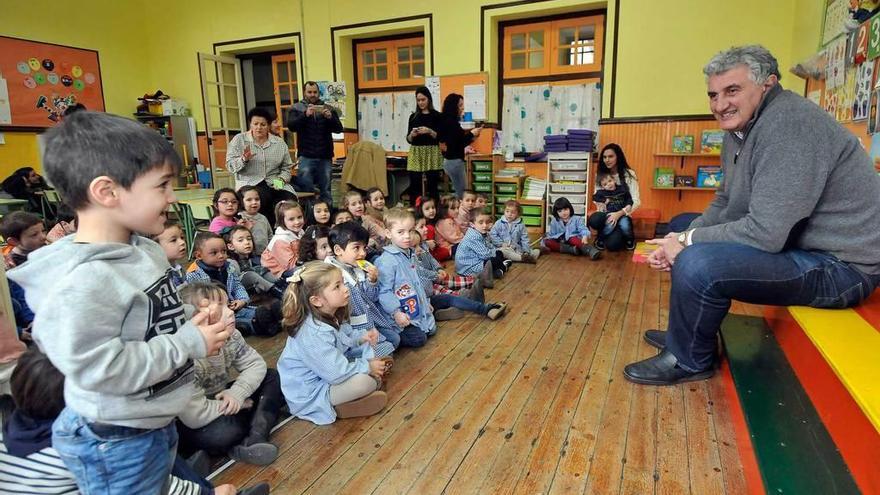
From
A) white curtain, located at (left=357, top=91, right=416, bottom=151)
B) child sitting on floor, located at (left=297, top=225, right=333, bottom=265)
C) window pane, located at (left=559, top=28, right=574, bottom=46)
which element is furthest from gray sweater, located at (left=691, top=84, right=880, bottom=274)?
white curtain, located at (left=357, top=91, right=416, bottom=151)

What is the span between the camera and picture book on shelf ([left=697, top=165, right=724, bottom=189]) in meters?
5.19

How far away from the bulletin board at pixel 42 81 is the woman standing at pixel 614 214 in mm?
6806

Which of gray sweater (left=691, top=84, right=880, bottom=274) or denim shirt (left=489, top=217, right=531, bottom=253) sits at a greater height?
gray sweater (left=691, top=84, right=880, bottom=274)

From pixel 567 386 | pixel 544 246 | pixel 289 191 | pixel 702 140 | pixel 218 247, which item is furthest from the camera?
pixel 702 140

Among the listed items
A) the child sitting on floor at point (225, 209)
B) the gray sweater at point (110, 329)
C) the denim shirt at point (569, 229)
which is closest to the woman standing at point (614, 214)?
the denim shirt at point (569, 229)

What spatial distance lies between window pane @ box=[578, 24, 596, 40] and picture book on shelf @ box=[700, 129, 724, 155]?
5.65 ft

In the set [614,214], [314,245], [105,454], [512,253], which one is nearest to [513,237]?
[512,253]

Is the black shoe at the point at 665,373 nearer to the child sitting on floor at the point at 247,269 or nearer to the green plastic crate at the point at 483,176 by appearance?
the child sitting on floor at the point at 247,269

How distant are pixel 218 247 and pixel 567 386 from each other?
198 centimetres

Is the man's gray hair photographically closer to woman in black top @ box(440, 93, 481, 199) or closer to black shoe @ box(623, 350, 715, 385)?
black shoe @ box(623, 350, 715, 385)

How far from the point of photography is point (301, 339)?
1.86m

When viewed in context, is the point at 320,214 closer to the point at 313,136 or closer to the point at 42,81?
the point at 313,136

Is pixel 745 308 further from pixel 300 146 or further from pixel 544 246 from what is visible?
pixel 300 146

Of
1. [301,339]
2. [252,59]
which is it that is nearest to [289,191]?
[301,339]
